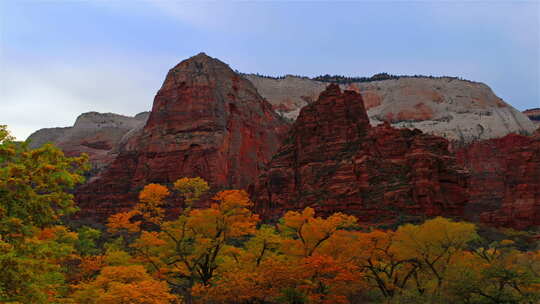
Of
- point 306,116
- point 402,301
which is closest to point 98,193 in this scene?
point 306,116

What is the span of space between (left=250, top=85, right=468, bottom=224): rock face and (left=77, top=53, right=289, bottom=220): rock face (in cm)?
2055

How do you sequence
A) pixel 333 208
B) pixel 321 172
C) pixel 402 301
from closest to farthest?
pixel 402 301, pixel 333 208, pixel 321 172

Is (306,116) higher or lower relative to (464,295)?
higher

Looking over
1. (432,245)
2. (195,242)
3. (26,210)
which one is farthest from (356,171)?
(26,210)

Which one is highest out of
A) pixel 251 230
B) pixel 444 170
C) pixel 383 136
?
pixel 383 136

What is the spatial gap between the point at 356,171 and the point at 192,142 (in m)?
37.6

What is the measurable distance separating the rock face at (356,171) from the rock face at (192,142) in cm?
2055

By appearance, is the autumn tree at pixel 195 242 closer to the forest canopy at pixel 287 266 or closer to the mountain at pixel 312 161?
the forest canopy at pixel 287 266

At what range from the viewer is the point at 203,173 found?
91.6m

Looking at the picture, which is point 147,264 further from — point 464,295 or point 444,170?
point 444,170

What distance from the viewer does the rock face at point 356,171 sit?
63.3m

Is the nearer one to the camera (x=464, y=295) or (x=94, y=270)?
(x=464, y=295)

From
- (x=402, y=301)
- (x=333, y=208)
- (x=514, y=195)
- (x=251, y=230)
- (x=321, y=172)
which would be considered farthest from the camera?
(x=514, y=195)

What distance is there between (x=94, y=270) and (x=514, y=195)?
57783mm
